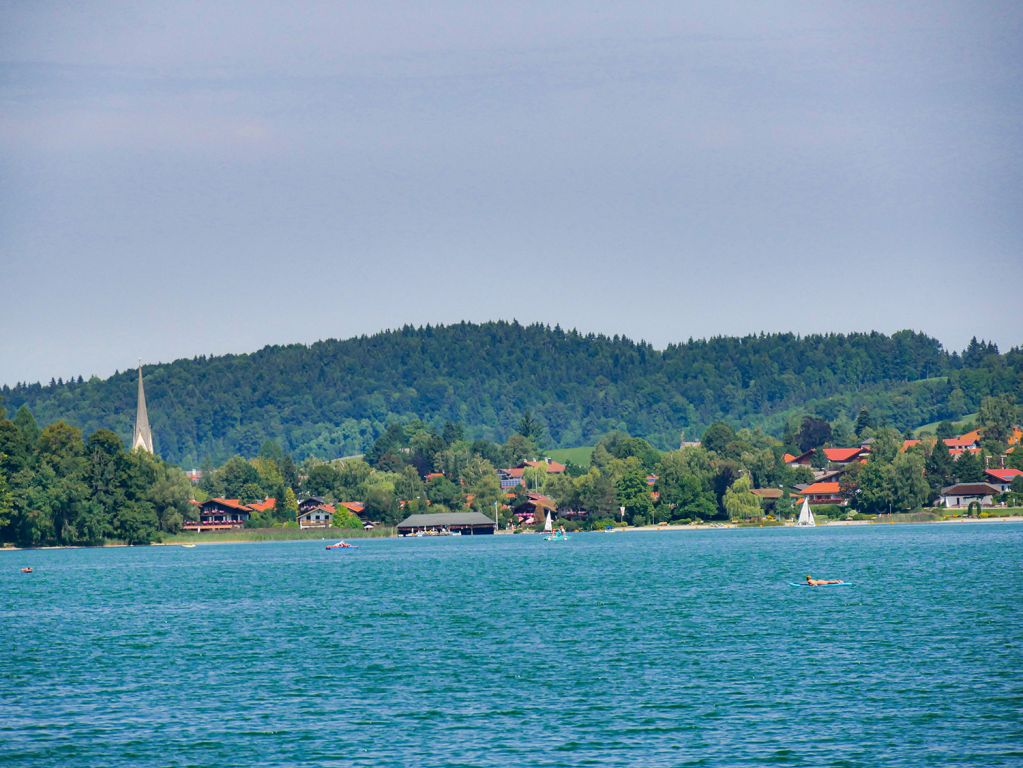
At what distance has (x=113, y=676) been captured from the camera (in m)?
46.1

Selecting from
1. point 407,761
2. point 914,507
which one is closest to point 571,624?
point 407,761

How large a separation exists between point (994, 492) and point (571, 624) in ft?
509

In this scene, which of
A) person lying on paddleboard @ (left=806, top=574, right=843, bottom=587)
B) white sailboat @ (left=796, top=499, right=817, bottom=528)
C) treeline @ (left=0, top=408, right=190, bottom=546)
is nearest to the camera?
person lying on paddleboard @ (left=806, top=574, right=843, bottom=587)

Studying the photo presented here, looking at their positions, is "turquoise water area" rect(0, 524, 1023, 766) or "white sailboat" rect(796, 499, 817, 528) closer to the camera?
"turquoise water area" rect(0, 524, 1023, 766)

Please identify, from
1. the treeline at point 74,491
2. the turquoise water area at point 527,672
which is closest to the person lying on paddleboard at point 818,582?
the turquoise water area at point 527,672

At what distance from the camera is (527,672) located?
146 feet

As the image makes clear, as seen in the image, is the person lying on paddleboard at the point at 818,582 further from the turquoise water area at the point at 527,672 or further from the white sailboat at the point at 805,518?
the white sailboat at the point at 805,518

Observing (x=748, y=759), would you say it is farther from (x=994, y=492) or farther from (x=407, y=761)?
(x=994, y=492)

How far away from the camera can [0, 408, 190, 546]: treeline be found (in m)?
148

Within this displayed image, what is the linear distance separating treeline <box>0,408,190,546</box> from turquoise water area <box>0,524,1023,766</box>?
62.5 metres

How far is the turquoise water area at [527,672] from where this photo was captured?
33.4 metres

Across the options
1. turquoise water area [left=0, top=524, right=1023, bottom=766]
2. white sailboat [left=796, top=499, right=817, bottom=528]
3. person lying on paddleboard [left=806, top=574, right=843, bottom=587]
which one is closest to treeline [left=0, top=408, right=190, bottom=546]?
turquoise water area [left=0, top=524, right=1023, bottom=766]

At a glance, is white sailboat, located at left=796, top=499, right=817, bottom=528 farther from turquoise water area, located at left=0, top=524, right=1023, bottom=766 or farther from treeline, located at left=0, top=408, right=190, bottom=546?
turquoise water area, located at left=0, top=524, right=1023, bottom=766

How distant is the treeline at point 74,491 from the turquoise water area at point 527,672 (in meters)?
62.5
